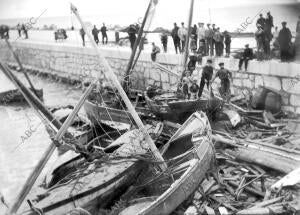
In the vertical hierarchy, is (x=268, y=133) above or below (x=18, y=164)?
above

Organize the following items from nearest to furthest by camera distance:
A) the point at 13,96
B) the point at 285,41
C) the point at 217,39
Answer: the point at 285,41, the point at 217,39, the point at 13,96

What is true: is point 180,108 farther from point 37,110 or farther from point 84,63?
point 84,63

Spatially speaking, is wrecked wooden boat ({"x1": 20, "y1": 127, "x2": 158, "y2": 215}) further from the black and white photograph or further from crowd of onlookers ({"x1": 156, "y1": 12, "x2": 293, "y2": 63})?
crowd of onlookers ({"x1": 156, "y1": 12, "x2": 293, "y2": 63})

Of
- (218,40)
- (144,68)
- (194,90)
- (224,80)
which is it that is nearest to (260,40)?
(224,80)

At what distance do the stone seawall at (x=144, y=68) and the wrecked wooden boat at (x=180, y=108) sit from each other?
8.85ft

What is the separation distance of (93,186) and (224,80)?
9.00 m

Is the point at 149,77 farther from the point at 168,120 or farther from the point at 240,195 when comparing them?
the point at 240,195

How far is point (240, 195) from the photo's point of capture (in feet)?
30.5

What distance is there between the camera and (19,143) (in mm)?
19734

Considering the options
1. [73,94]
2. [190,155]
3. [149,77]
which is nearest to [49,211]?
[190,155]

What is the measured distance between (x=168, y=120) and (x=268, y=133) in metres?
4.28

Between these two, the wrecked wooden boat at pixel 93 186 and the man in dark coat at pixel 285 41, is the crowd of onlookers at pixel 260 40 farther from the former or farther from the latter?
the wrecked wooden boat at pixel 93 186

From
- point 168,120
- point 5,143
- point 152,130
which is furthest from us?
point 5,143

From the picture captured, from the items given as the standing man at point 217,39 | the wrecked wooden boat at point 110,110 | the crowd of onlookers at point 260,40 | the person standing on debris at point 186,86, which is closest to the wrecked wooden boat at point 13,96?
the wrecked wooden boat at point 110,110
